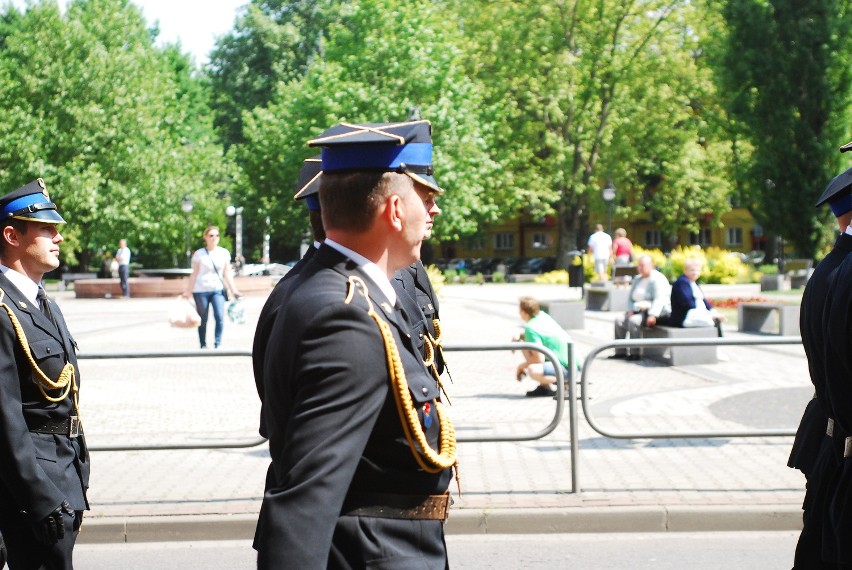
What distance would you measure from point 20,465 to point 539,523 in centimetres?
422

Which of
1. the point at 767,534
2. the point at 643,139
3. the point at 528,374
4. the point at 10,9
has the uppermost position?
the point at 10,9

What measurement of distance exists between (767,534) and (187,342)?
14.4m

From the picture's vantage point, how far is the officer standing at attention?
4.09m

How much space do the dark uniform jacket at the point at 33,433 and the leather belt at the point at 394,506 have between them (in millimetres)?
1736

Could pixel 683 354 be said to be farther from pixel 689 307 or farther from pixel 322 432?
pixel 322 432

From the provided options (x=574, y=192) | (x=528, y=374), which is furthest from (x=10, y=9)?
(x=528, y=374)

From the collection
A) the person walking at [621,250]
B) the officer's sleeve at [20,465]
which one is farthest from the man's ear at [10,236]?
the person walking at [621,250]

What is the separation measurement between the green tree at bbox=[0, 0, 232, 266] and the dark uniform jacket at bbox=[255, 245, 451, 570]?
48.7m

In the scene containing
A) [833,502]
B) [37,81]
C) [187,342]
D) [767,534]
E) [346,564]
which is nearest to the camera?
[346,564]

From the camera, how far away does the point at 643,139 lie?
59.6 meters

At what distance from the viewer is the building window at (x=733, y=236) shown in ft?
287

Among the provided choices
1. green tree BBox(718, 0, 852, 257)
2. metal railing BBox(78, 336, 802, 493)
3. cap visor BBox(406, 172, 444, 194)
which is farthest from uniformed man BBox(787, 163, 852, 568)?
green tree BBox(718, 0, 852, 257)

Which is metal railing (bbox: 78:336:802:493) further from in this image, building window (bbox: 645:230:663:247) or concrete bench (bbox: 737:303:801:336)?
building window (bbox: 645:230:663:247)

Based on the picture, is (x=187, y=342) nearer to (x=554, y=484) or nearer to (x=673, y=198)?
(x=554, y=484)
